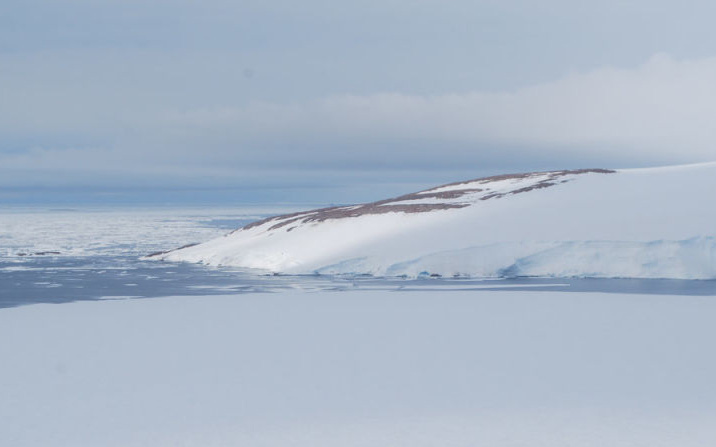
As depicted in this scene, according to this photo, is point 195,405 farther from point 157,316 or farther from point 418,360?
point 157,316

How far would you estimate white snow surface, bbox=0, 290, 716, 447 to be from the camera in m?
6.72

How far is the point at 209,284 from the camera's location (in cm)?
2027

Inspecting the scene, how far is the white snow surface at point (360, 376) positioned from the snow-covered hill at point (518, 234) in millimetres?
7132

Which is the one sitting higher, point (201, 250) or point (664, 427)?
point (201, 250)

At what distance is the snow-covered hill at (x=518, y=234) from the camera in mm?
21812

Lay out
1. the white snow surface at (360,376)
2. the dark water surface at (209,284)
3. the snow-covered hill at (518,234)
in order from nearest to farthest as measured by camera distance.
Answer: the white snow surface at (360,376) < the dark water surface at (209,284) < the snow-covered hill at (518,234)

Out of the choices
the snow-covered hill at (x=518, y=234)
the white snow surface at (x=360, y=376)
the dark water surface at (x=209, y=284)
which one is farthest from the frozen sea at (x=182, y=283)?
the white snow surface at (x=360, y=376)

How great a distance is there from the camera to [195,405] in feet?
25.1

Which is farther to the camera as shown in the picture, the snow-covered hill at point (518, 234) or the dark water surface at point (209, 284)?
the snow-covered hill at point (518, 234)

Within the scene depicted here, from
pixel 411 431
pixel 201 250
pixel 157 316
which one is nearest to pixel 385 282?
pixel 157 316

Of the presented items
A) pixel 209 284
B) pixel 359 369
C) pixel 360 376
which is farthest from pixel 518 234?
pixel 360 376

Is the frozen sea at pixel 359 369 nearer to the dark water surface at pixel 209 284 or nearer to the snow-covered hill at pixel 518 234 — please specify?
the dark water surface at pixel 209 284

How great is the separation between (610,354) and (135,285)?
1332 centimetres

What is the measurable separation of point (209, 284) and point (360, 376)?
39.6 ft
